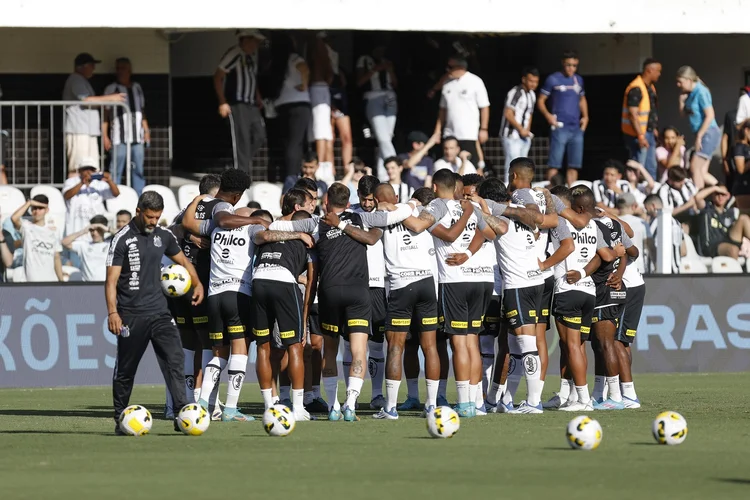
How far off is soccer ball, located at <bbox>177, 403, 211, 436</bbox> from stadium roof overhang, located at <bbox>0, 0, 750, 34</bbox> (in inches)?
456

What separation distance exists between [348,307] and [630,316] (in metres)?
3.89

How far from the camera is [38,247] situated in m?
19.3

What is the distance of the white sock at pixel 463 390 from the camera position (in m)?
→ 13.8

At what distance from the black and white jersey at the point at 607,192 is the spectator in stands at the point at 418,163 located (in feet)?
8.44

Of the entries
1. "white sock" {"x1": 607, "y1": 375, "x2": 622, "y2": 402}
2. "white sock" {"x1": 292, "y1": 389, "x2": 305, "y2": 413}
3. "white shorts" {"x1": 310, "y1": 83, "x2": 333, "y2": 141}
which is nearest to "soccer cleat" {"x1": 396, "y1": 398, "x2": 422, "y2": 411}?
"white sock" {"x1": 292, "y1": 389, "x2": 305, "y2": 413}

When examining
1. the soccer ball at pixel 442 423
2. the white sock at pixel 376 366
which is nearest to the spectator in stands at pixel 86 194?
the white sock at pixel 376 366

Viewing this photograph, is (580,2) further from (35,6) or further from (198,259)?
(198,259)

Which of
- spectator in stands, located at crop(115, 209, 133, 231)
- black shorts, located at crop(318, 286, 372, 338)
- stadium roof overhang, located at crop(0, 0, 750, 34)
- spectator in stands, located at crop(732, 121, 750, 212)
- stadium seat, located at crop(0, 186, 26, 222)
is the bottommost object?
black shorts, located at crop(318, 286, 372, 338)

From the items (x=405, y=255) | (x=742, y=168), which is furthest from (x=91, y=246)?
(x=742, y=168)

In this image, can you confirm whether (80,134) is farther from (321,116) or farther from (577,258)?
(577,258)

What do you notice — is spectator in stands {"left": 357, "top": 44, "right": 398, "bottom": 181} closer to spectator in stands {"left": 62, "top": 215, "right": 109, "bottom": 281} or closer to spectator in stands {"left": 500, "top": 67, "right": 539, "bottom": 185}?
spectator in stands {"left": 500, "top": 67, "right": 539, "bottom": 185}

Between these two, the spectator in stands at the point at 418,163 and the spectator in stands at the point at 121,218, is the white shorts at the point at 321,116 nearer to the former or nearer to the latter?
the spectator in stands at the point at 418,163

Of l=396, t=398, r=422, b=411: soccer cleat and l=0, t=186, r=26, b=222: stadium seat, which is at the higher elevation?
l=0, t=186, r=26, b=222: stadium seat

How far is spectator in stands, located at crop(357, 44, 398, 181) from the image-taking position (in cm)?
2419
